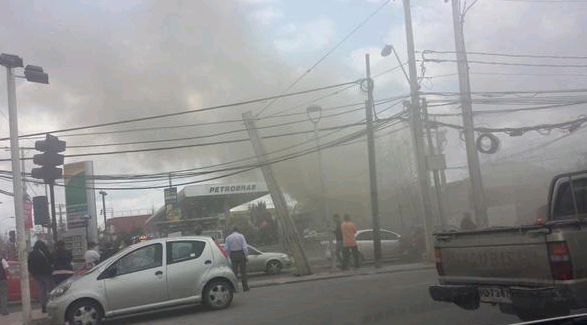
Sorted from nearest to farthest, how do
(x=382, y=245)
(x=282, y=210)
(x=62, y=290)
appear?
(x=62, y=290) → (x=282, y=210) → (x=382, y=245)

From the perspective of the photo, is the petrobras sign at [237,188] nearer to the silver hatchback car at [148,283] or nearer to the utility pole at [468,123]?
the utility pole at [468,123]

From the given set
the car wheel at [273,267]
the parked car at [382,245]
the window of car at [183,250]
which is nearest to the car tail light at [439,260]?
the window of car at [183,250]

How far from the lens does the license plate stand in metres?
6.28

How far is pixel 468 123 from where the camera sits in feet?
59.3

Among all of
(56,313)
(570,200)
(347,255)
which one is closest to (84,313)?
(56,313)

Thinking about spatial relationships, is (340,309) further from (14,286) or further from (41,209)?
(14,286)

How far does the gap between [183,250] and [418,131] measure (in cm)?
989

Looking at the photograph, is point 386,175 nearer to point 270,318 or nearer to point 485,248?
point 270,318

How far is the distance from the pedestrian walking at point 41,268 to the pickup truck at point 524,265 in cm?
861

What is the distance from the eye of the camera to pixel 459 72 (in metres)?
18.5

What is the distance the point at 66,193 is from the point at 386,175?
18982 millimetres

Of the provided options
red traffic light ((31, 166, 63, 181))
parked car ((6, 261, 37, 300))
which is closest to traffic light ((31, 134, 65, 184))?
red traffic light ((31, 166, 63, 181))

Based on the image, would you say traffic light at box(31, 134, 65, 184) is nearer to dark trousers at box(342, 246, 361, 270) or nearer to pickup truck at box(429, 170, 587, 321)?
pickup truck at box(429, 170, 587, 321)

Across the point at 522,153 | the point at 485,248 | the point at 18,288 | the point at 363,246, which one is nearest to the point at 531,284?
the point at 485,248
